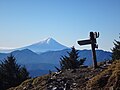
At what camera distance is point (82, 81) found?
16438mm

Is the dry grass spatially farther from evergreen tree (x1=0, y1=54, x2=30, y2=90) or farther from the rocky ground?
evergreen tree (x1=0, y1=54, x2=30, y2=90)

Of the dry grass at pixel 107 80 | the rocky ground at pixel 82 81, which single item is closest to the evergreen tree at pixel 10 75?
the rocky ground at pixel 82 81

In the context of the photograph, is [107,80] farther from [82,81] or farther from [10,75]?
[10,75]

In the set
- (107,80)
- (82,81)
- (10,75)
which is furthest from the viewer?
(10,75)

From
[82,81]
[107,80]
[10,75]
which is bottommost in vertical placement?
[10,75]

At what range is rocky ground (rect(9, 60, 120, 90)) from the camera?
47.2 feet

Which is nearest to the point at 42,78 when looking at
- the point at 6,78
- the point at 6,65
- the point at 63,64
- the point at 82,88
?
the point at 82,88

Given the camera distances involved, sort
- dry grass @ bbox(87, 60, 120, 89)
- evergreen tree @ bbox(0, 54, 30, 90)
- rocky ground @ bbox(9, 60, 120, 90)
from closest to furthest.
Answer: dry grass @ bbox(87, 60, 120, 89)
rocky ground @ bbox(9, 60, 120, 90)
evergreen tree @ bbox(0, 54, 30, 90)

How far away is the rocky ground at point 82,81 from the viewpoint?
14.4 m

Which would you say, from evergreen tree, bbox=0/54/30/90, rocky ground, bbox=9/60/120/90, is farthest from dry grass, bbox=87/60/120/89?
evergreen tree, bbox=0/54/30/90

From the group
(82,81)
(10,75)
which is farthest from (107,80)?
(10,75)

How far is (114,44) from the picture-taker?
58.1 m

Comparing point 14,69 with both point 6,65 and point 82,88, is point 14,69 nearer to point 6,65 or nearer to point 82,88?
point 6,65

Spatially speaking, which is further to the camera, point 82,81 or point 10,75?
point 10,75
